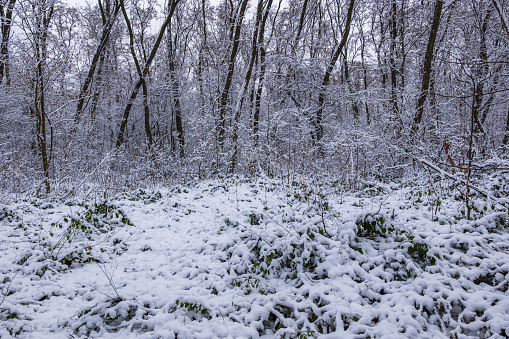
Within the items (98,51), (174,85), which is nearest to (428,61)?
(98,51)

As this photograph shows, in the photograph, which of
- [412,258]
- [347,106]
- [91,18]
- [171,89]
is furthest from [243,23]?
[412,258]

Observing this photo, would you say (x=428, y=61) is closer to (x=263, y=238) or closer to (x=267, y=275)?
(x=263, y=238)

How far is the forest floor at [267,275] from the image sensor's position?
269 cm

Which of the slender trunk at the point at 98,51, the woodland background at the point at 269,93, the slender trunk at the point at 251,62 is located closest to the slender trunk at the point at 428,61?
the woodland background at the point at 269,93

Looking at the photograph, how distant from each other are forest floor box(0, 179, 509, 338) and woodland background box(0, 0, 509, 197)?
6.47ft

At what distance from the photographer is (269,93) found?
12391mm

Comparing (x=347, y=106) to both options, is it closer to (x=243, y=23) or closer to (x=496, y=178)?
(x=243, y=23)

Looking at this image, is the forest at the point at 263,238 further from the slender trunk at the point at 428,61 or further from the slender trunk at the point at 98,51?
the slender trunk at the point at 98,51


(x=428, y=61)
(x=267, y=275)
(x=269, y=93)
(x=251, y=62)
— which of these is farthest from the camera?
(x=269, y=93)

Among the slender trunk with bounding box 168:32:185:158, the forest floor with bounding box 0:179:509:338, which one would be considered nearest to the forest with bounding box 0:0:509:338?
the forest floor with bounding box 0:179:509:338

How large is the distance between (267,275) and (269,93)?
32.7ft

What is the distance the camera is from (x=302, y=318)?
2768mm

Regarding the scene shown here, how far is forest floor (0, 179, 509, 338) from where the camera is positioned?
2691mm

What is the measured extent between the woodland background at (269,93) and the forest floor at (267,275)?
197cm
